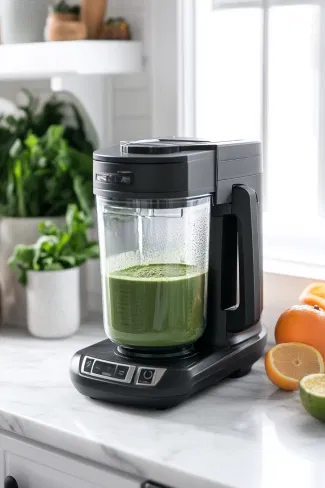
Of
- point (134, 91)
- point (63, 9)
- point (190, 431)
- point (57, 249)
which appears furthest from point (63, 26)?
point (190, 431)

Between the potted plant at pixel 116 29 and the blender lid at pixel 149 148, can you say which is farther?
the potted plant at pixel 116 29

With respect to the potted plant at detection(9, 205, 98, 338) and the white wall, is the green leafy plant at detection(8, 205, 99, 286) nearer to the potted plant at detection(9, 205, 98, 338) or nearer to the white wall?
the potted plant at detection(9, 205, 98, 338)

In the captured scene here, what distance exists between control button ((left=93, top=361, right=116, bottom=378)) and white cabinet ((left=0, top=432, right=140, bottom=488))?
164mm

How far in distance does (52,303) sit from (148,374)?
1.70ft

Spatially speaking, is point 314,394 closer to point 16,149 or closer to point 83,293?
point 83,293

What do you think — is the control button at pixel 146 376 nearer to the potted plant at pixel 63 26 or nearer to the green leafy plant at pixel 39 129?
the green leafy plant at pixel 39 129

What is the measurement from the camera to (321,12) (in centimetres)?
184

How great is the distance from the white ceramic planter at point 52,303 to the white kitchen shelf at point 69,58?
0.47 m

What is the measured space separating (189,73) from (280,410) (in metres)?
0.87

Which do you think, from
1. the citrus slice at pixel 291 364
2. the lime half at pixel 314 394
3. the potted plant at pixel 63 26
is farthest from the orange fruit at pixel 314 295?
the potted plant at pixel 63 26

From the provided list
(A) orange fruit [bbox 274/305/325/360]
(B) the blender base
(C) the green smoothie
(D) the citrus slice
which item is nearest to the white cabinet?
(B) the blender base

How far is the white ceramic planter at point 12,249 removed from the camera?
6.77 ft

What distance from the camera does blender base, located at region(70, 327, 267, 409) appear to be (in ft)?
4.78

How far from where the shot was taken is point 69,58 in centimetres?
191
